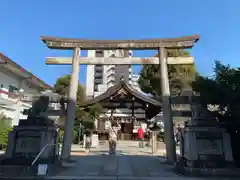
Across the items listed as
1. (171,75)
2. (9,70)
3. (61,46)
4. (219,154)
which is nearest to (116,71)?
(171,75)

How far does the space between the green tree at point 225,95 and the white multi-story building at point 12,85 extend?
42.7ft

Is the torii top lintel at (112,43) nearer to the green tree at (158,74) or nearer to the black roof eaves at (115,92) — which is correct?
the black roof eaves at (115,92)

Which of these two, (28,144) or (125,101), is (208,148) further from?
(125,101)

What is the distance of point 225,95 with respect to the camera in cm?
706

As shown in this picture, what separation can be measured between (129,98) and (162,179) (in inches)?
337

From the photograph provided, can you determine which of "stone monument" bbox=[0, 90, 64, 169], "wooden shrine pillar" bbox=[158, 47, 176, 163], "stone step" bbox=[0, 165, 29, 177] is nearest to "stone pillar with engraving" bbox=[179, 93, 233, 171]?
"wooden shrine pillar" bbox=[158, 47, 176, 163]

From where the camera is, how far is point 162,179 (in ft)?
19.7

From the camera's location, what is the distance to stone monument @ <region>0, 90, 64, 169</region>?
7391 mm

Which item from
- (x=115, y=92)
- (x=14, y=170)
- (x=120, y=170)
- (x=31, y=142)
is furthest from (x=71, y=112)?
(x=115, y=92)

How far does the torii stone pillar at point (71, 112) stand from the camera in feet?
30.9

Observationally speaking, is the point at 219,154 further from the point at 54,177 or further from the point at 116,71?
the point at 116,71

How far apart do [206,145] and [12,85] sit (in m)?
18.3

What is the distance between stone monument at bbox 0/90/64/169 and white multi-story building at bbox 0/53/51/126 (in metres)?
8.80

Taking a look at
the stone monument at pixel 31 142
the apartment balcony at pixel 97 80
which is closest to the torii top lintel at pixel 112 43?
the stone monument at pixel 31 142
